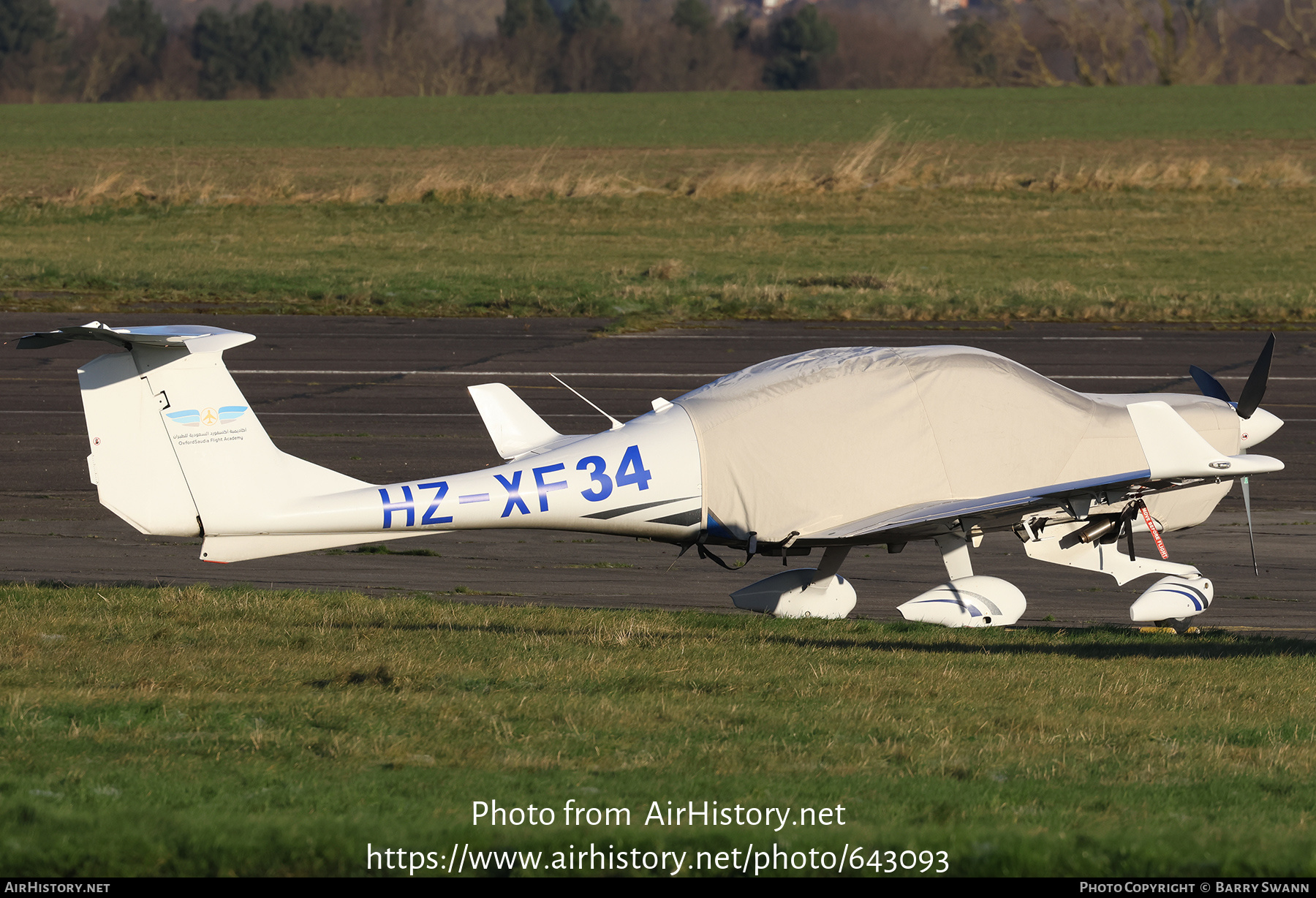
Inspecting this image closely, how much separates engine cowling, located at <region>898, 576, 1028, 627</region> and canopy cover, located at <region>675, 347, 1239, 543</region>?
788 mm

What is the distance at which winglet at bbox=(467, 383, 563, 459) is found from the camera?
13.3 metres

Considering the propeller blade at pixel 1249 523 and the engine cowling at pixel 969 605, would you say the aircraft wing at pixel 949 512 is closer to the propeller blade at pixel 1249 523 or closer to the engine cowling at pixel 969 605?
the engine cowling at pixel 969 605

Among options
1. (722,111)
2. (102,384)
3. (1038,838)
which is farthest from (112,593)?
(722,111)

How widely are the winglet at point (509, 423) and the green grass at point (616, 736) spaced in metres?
1.70

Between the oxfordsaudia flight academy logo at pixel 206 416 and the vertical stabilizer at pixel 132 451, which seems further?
the oxfordsaudia flight academy logo at pixel 206 416

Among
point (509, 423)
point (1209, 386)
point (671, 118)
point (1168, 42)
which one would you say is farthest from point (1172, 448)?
point (1168, 42)

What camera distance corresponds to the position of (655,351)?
1191 inches

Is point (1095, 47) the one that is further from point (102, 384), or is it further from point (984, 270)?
point (102, 384)

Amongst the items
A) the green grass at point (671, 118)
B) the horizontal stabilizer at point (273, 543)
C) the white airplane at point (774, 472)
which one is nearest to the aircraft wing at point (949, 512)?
the white airplane at point (774, 472)

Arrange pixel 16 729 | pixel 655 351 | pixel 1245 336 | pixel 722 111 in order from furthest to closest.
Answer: pixel 722 111 → pixel 1245 336 → pixel 655 351 → pixel 16 729

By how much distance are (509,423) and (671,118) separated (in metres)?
83.7

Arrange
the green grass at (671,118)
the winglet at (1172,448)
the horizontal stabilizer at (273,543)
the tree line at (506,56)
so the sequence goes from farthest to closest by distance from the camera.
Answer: the tree line at (506,56), the green grass at (671,118), the winglet at (1172,448), the horizontal stabilizer at (273,543)

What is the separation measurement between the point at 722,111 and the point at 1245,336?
228 ft

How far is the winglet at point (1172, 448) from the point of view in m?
12.1
